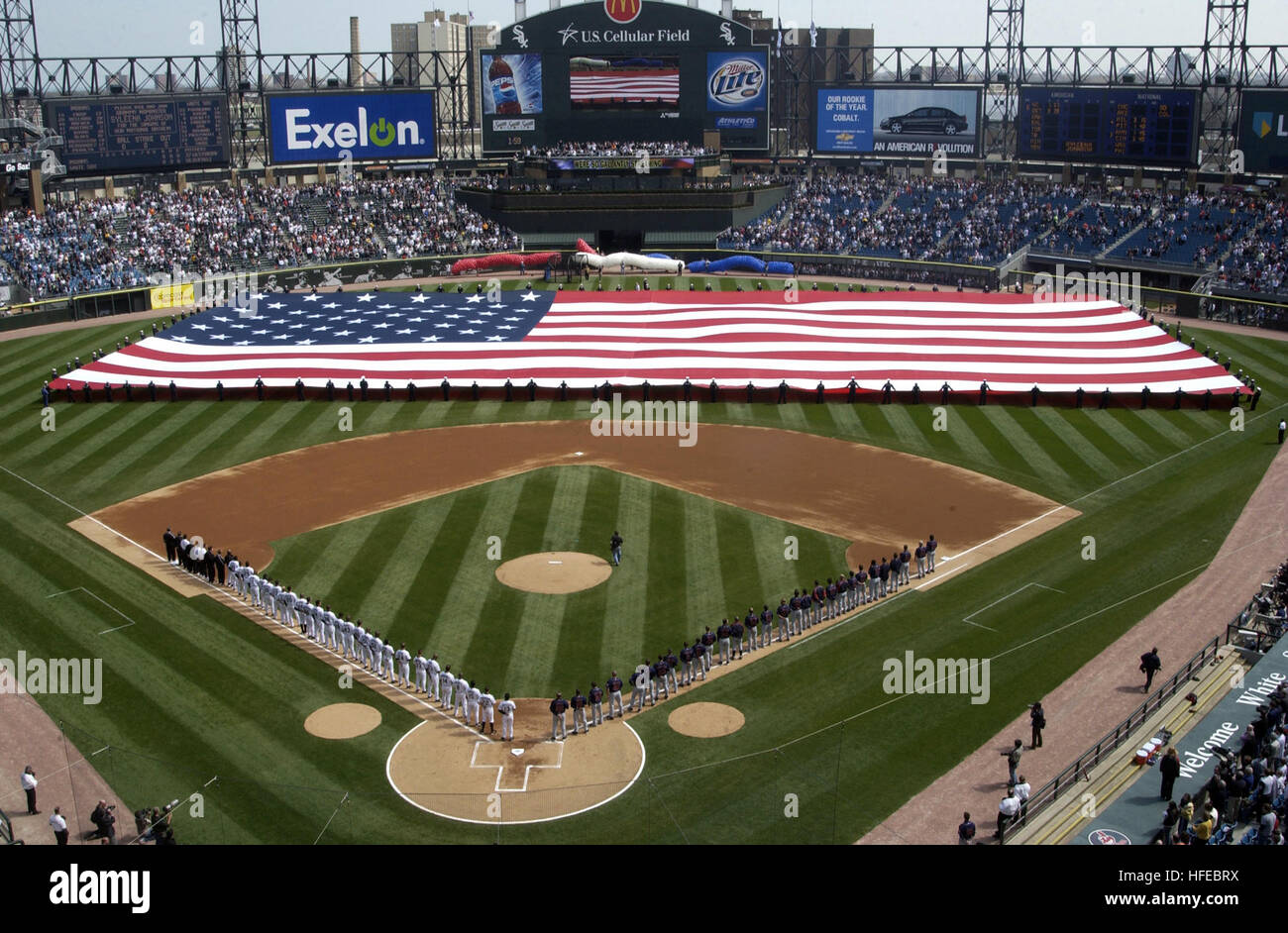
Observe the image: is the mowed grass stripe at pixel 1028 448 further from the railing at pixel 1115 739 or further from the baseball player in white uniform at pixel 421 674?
the baseball player in white uniform at pixel 421 674

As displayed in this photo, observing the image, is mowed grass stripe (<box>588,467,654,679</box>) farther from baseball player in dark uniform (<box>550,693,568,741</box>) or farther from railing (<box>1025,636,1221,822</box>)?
railing (<box>1025,636,1221,822</box>)

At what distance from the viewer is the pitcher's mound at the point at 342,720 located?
81.8ft

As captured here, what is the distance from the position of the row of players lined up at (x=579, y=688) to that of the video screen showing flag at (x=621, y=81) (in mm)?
65961

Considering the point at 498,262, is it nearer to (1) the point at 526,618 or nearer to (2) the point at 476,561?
(2) the point at 476,561

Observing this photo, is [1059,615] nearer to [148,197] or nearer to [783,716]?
[783,716]

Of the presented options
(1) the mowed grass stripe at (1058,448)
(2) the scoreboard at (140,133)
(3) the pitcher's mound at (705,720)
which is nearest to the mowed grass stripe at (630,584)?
(3) the pitcher's mound at (705,720)

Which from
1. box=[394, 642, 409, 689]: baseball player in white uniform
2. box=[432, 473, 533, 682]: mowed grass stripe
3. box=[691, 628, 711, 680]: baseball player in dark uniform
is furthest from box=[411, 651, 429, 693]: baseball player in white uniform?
box=[691, 628, 711, 680]: baseball player in dark uniform

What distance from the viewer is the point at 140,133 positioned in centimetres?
8275

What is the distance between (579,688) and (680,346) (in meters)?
31.0

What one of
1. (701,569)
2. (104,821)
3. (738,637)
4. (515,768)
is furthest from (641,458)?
(104,821)

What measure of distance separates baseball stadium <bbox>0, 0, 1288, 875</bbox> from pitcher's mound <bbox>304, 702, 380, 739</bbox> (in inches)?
3.9

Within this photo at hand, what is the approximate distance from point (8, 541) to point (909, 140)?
77468mm

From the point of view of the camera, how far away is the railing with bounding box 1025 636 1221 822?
22.0m

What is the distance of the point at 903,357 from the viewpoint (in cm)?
5378
